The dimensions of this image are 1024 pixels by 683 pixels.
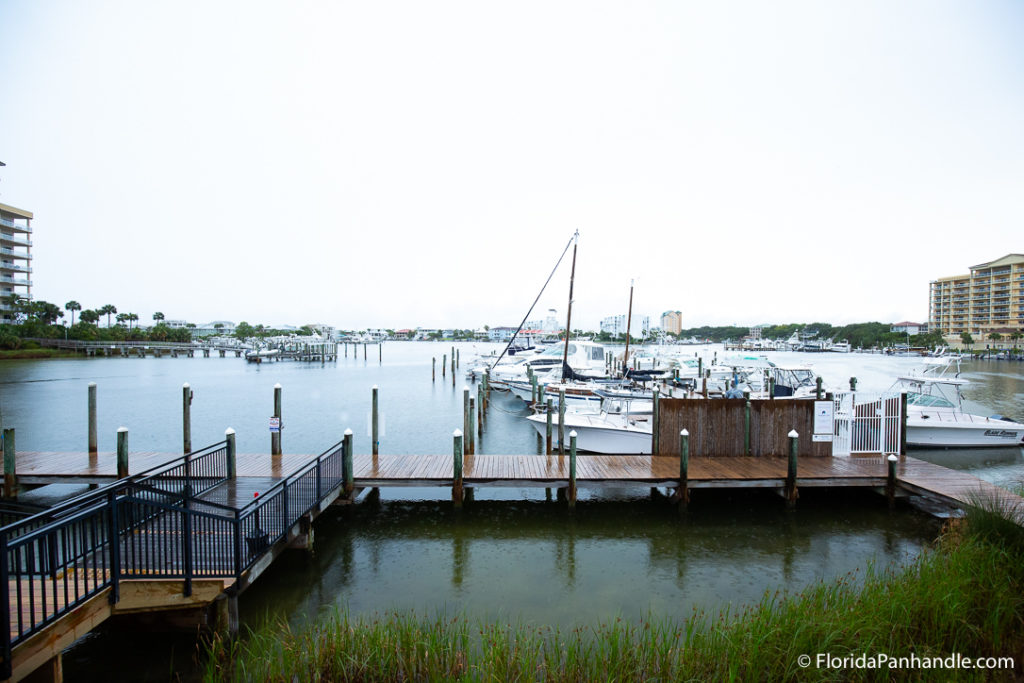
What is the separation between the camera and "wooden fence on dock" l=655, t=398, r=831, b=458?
15328mm

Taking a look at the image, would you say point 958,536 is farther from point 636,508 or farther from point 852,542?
point 636,508

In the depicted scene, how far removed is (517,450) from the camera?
22.4m

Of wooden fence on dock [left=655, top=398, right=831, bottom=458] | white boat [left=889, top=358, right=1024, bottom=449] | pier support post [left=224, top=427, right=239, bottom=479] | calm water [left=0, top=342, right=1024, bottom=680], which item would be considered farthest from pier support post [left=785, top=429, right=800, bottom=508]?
pier support post [left=224, top=427, right=239, bottom=479]

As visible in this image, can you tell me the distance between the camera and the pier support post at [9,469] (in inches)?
520

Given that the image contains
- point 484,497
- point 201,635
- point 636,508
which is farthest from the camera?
point 484,497

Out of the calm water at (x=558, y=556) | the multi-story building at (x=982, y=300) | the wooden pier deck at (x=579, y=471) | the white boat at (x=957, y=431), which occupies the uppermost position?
the multi-story building at (x=982, y=300)

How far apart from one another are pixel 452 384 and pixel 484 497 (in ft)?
114

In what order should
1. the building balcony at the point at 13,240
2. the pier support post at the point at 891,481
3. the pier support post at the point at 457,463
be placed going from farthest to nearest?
the building balcony at the point at 13,240 < the pier support post at the point at 891,481 < the pier support post at the point at 457,463

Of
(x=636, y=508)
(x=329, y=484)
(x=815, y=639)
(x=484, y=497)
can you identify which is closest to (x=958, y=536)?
(x=815, y=639)

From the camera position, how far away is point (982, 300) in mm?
128500

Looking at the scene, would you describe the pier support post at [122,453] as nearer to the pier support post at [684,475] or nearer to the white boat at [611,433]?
the white boat at [611,433]

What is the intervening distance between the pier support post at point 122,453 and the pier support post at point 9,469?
2.27 metres

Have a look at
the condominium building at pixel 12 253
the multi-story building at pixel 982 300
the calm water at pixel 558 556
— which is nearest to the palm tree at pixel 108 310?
the condominium building at pixel 12 253

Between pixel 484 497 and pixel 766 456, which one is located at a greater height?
pixel 766 456
